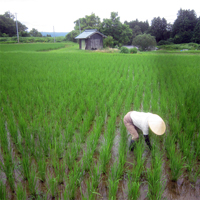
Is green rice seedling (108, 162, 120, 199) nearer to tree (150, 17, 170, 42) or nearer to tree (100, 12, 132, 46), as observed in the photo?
tree (150, 17, 170, 42)

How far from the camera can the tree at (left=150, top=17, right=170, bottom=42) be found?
1533cm

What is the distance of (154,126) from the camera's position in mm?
1711

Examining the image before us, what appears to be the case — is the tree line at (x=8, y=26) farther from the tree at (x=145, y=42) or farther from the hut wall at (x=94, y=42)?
the tree at (x=145, y=42)

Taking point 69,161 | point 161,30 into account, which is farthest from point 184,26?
point 69,161

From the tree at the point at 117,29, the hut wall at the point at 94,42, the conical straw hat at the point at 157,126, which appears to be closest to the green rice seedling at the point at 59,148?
the conical straw hat at the point at 157,126

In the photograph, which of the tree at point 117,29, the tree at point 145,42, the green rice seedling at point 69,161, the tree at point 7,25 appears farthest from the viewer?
the tree at point 7,25

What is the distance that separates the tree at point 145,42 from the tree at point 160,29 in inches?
23.9

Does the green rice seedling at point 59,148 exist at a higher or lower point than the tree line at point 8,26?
lower

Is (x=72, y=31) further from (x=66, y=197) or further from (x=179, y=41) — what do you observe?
(x=66, y=197)

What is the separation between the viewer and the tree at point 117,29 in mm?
22953

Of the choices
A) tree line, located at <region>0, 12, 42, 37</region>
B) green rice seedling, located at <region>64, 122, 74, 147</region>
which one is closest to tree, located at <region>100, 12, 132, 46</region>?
tree line, located at <region>0, 12, 42, 37</region>

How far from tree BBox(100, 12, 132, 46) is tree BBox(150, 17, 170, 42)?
738 cm

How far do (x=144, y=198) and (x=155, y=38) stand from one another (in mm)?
16931

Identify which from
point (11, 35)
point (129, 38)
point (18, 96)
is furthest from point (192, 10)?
point (11, 35)
